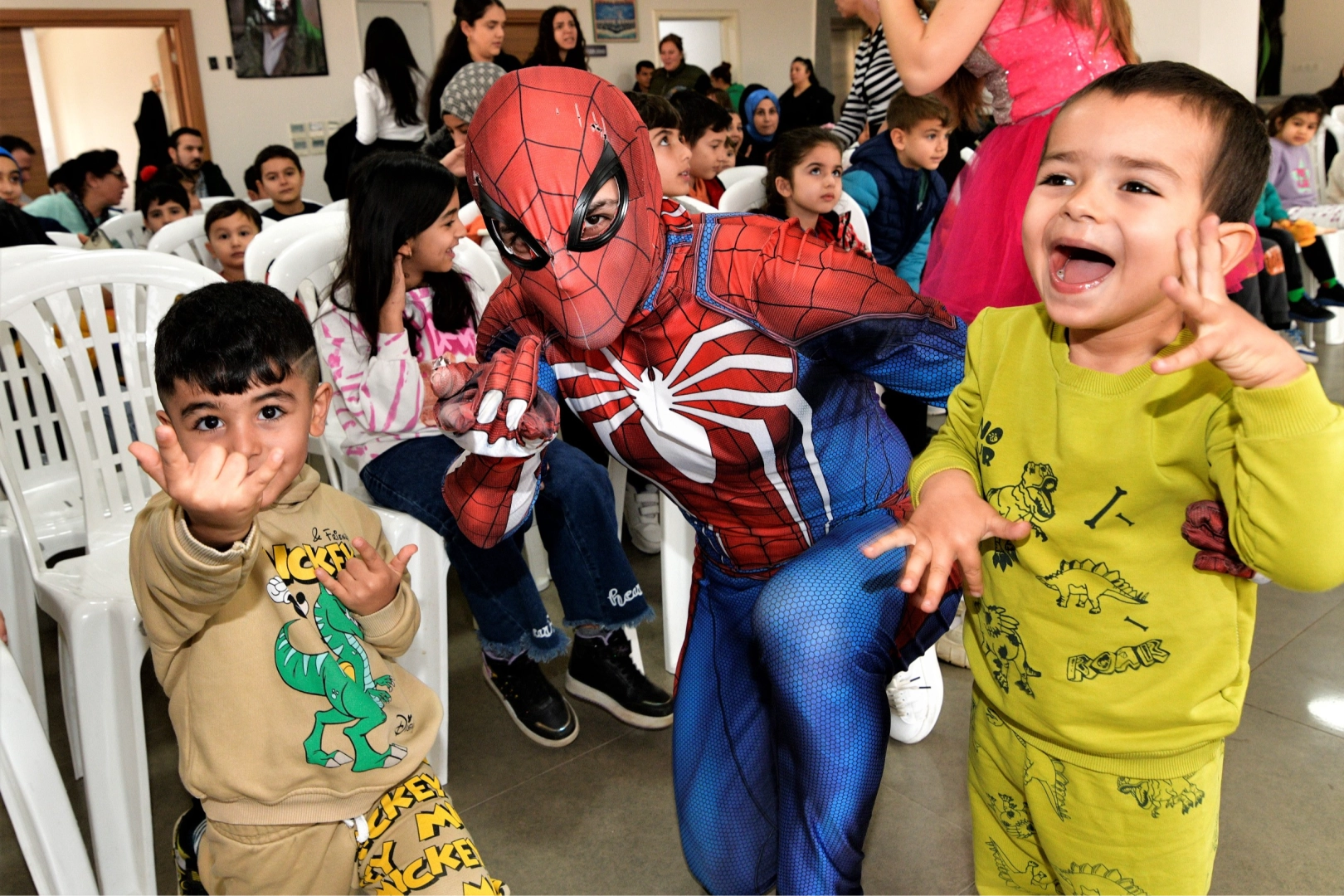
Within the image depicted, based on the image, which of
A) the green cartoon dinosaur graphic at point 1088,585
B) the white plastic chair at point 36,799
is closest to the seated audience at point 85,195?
the white plastic chair at point 36,799

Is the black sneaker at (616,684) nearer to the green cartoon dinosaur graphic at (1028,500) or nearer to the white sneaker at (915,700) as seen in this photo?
the white sneaker at (915,700)

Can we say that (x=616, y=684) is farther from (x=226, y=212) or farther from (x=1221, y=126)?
(x=226, y=212)

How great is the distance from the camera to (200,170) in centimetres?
687

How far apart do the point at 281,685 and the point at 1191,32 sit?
123 inches

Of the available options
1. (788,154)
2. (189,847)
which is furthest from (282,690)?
(788,154)

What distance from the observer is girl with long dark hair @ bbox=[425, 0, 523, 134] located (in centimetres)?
359

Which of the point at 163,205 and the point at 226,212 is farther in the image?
the point at 163,205

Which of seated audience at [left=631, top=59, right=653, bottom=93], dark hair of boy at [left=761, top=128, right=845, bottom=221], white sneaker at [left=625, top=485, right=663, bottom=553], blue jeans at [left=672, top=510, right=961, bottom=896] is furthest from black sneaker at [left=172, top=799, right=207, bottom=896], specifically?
seated audience at [left=631, top=59, right=653, bottom=93]

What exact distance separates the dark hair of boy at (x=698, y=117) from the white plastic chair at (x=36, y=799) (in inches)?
115

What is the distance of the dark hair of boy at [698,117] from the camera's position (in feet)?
12.4

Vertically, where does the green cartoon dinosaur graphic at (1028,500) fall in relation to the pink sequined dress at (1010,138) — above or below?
below

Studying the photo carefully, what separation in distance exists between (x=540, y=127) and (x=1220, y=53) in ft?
9.77

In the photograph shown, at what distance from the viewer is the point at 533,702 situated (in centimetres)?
223

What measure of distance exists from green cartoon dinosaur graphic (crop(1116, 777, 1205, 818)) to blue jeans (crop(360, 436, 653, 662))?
1.36 meters
